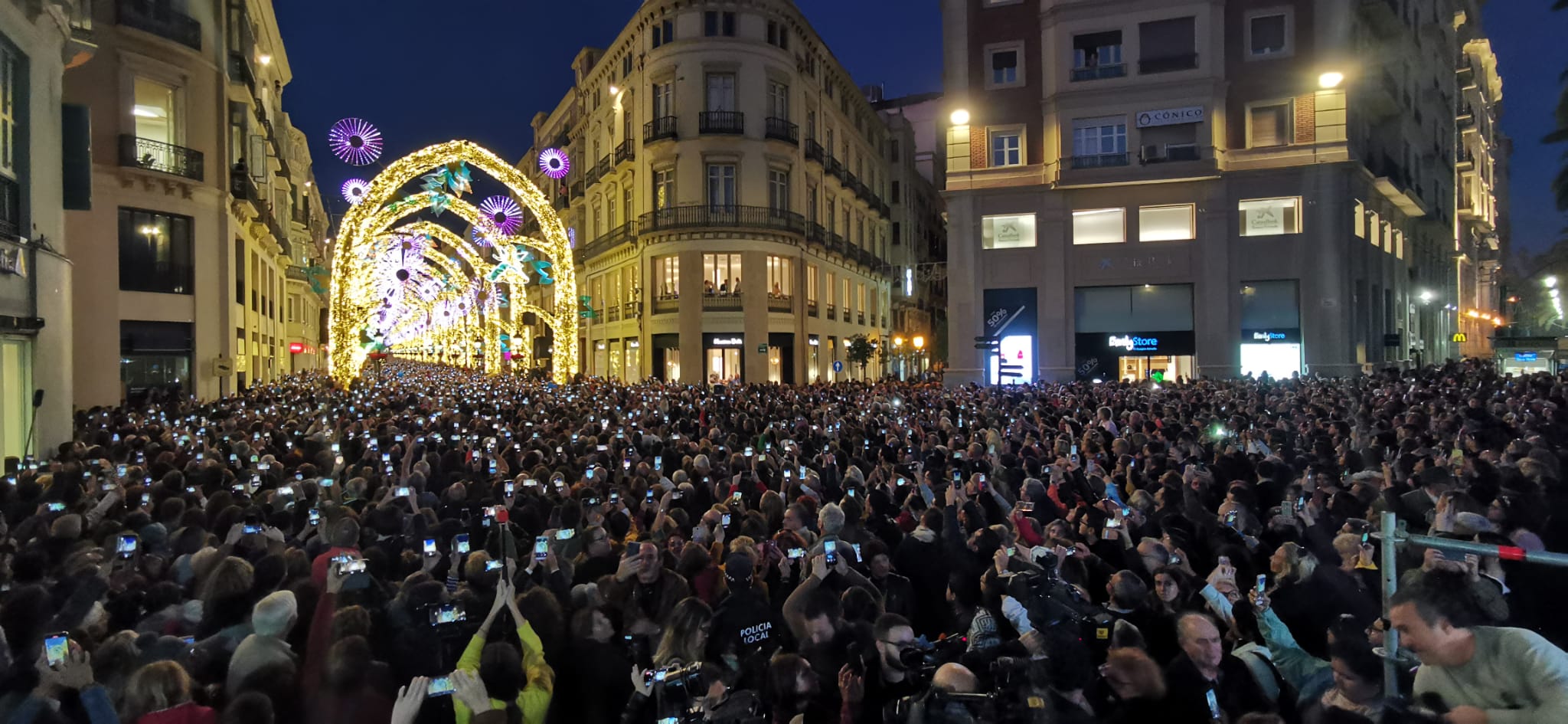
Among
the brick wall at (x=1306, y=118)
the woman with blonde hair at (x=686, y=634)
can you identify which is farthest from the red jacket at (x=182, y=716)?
the brick wall at (x=1306, y=118)

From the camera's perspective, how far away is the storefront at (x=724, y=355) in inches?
1646

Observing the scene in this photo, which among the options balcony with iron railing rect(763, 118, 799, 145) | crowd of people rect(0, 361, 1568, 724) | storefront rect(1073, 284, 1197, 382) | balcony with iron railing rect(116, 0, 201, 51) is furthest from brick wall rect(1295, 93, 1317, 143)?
balcony with iron railing rect(116, 0, 201, 51)

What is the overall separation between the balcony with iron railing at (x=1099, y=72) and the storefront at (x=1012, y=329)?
26.6 ft

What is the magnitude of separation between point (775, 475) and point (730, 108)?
110 feet

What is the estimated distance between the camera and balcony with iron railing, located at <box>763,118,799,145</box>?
137 feet

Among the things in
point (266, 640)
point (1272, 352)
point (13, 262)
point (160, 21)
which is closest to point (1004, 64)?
point (1272, 352)

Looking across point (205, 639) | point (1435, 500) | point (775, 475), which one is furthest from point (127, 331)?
point (1435, 500)

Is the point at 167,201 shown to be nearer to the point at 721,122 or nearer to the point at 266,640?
the point at 721,122

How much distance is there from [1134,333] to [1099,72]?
390 inches

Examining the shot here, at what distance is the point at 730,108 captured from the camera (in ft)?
136

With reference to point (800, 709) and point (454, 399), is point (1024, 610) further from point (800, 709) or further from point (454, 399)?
point (454, 399)

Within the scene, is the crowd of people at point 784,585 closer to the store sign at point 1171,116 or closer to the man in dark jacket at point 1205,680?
the man in dark jacket at point 1205,680

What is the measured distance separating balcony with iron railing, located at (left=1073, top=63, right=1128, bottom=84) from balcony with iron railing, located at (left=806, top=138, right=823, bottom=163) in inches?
553

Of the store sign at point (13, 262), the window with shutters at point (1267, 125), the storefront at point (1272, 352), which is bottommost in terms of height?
the storefront at point (1272, 352)
